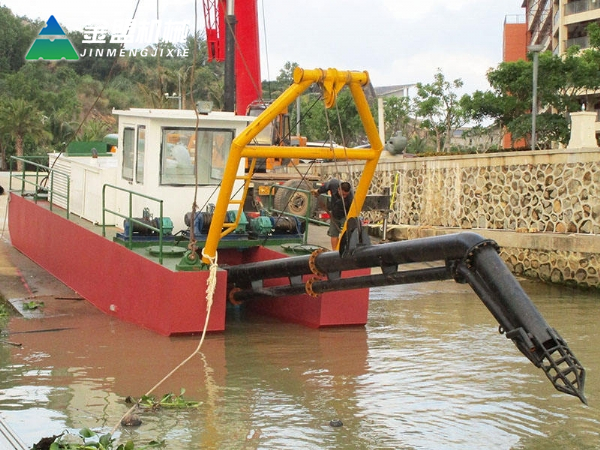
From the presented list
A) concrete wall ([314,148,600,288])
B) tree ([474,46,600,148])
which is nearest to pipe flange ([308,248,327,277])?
concrete wall ([314,148,600,288])

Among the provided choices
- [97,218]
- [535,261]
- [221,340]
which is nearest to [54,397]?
[221,340]

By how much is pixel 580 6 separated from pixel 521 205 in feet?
119

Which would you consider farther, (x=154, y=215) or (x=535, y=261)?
(x=535, y=261)

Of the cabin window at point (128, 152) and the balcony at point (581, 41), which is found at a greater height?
the balcony at point (581, 41)

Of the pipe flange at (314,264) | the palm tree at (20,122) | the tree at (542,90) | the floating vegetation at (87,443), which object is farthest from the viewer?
the palm tree at (20,122)

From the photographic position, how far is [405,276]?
902 cm

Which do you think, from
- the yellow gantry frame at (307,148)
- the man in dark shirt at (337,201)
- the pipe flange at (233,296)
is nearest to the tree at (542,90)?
the man in dark shirt at (337,201)

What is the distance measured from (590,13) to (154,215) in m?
43.0

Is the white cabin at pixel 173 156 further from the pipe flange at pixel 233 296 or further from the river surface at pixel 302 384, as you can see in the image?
the river surface at pixel 302 384

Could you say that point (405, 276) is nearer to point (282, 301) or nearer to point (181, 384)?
point (181, 384)

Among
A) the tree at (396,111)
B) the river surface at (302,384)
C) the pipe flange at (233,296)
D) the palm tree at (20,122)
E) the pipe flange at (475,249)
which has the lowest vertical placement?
the river surface at (302,384)

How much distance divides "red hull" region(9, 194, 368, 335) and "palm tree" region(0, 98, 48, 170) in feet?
118

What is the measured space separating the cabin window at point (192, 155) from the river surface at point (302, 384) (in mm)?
2150

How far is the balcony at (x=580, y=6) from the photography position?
5042cm
